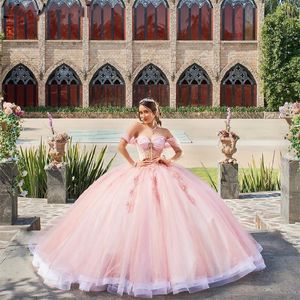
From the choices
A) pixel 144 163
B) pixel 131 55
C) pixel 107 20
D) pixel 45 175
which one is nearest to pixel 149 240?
pixel 144 163

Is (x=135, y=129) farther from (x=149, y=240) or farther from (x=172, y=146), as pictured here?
(x=149, y=240)

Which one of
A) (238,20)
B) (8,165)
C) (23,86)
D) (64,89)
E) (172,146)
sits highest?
(238,20)

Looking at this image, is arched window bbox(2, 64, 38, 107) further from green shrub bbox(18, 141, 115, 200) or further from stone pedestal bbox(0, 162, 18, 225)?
stone pedestal bbox(0, 162, 18, 225)

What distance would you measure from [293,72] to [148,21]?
33.5ft

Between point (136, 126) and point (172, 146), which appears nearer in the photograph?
point (136, 126)

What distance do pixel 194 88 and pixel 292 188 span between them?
105 ft

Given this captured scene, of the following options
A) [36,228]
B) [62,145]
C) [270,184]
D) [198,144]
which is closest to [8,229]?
[36,228]

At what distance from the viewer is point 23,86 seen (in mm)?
39969

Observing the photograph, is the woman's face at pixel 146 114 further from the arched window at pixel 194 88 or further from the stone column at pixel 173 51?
the arched window at pixel 194 88

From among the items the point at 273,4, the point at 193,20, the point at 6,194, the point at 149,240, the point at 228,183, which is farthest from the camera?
the point at 273,4

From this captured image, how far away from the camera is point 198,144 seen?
20250 millimetres

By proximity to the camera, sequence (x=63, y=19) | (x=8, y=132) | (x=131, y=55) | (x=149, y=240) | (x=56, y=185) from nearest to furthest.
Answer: (x=149, y=240), (x=8, y=132), (x=56, y=185), (x=131, y=55), (x=63, y=19)

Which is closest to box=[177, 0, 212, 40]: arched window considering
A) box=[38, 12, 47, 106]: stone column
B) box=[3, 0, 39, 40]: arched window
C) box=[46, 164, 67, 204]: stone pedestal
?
box=[38, 12, 47, 106]: stone column

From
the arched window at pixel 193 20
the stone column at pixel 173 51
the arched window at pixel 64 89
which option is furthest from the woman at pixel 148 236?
the arched window at pixel 193 20
